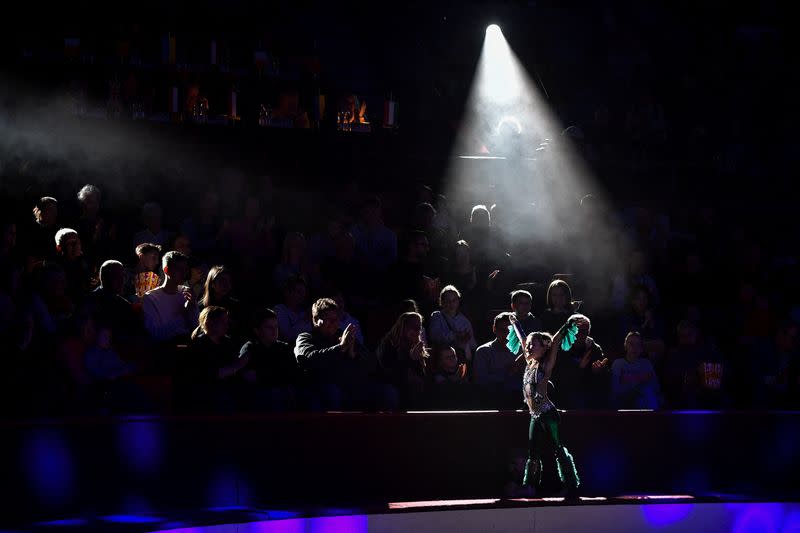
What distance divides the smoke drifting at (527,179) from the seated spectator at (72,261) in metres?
4.43

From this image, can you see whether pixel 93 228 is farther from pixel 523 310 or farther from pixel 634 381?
pixel 634 381

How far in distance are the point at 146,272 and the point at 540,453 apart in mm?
3440

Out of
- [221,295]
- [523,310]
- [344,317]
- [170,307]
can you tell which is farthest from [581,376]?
[170,307]

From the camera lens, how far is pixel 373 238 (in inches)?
394

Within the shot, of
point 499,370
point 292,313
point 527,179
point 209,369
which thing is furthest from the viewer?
point 527,179

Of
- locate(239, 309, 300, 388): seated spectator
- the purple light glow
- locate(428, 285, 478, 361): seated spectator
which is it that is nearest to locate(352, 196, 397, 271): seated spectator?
locate(428, 285, 478, 361): seated spectator

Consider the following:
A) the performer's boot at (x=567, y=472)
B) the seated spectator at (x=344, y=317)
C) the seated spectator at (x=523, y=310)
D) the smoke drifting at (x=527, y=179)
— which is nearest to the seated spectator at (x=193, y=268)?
the seated spectator at (x=344, y=317)

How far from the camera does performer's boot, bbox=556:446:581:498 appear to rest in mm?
7590

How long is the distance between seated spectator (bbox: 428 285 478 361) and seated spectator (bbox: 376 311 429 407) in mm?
703

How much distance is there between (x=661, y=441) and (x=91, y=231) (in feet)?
16.9

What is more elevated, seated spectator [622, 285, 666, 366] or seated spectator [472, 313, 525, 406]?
seated spectator [622, 285, 666, 366]

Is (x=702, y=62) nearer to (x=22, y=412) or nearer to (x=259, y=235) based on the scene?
(x=259, y=235)

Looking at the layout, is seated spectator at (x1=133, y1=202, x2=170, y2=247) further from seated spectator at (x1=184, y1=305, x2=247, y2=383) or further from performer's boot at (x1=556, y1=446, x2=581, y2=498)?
performer's boot at (x1=556, y1=446, x2=581, y2=498)

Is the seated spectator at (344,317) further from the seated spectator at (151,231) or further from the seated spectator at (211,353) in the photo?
the seated spectator at (151,231)
